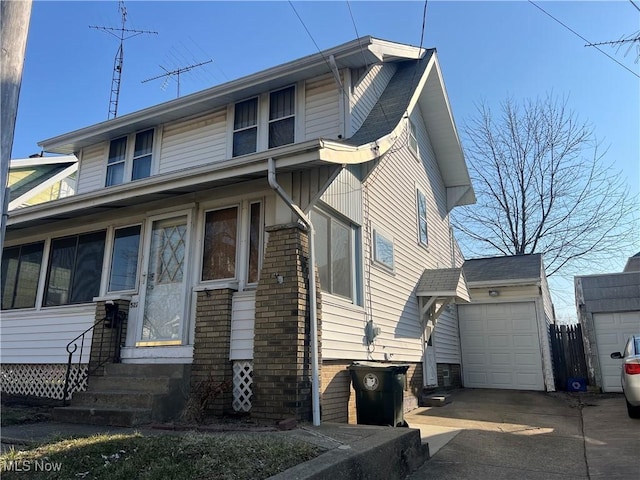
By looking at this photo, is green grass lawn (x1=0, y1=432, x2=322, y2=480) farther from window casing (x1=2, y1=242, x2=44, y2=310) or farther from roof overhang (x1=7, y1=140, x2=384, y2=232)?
window casing (x1=2, y1=242, x2=44, y2=310)

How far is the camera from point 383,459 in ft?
14.9

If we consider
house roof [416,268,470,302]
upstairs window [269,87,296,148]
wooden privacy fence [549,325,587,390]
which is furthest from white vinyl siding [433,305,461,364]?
upstairs window [269,87,296,148]

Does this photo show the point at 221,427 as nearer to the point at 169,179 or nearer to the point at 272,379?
the point at 272,379

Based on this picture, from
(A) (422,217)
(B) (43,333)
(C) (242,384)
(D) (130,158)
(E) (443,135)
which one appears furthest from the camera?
(E) (443,135)

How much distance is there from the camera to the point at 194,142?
32.4 feet

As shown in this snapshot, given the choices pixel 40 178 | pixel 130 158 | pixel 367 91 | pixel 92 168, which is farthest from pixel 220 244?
pixel 40 178

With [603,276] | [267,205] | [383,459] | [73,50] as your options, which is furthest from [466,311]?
[73,50]

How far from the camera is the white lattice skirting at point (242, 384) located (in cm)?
625

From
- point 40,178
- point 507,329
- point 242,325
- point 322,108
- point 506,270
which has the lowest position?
point 242,325

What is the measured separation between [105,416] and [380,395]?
352cm

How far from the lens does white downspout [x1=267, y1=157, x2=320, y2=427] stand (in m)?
5.78

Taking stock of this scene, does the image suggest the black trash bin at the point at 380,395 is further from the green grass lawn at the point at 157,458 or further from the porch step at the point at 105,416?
the porch step at the point at 105,416
